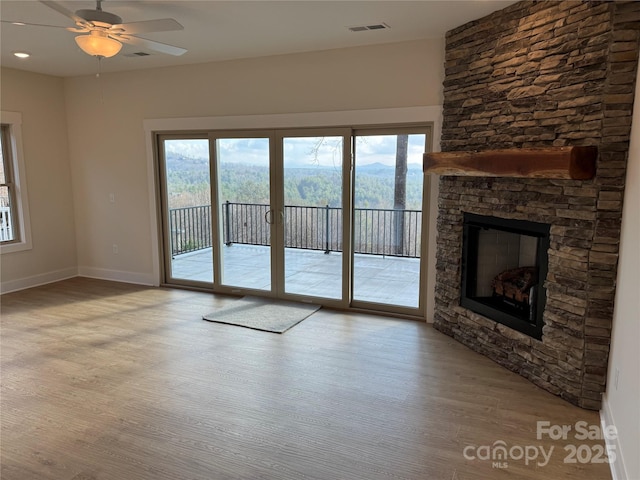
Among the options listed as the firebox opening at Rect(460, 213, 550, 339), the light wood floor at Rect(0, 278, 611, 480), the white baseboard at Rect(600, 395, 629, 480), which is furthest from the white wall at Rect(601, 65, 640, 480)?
the firebox opening at Rect(460, 213, 550, 339)

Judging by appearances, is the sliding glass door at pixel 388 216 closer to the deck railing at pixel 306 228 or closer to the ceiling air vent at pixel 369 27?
the deck railing at pixel 306 228

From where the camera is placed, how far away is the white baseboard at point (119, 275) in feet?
20.2

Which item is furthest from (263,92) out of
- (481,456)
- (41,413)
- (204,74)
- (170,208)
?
(481,456)

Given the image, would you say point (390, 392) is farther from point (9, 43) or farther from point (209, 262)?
point (9, 43)

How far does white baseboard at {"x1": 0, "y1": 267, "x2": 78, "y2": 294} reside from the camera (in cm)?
576

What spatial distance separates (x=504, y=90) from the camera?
3.52 metres

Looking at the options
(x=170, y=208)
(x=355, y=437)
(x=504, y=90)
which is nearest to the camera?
(x=355, y=437)

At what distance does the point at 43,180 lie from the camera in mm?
6098

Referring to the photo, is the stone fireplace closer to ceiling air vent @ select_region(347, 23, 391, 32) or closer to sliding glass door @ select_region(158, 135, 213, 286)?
ceiling air vent @ select_region(347, 23, 391, 32)

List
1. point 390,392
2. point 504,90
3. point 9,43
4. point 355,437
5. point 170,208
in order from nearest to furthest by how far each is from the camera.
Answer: point 355,437, point 390,392, point 504,90, point 9,43, point 170,208

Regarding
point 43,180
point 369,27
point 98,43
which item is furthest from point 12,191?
point 369,27

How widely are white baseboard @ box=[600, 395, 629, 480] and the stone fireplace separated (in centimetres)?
13

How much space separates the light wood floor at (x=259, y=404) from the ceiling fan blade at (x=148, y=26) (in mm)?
2532

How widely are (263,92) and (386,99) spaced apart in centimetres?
145
